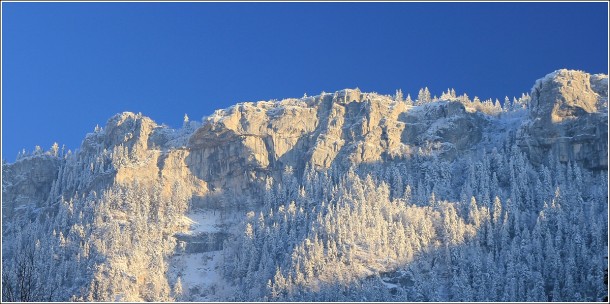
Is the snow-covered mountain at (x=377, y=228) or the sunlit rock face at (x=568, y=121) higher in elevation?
the sunlit rock face at (x=568, y=121)

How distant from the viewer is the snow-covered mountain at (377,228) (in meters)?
148

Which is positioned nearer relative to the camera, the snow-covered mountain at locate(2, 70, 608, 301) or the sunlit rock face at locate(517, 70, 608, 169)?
the snow-covered mountain at locate(2, 70, 608, 301)

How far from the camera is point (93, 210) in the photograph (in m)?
182

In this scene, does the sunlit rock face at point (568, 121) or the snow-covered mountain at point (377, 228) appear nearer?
the snow-covered mountain at point (377, 228)

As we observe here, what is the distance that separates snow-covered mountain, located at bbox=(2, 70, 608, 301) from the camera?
147500mm

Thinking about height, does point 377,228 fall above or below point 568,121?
below

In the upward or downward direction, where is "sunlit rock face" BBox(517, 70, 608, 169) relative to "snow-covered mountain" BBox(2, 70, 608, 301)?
upward

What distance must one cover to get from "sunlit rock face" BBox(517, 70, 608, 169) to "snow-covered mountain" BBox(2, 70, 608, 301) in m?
0.29

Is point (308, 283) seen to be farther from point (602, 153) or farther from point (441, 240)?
point (602, 153)

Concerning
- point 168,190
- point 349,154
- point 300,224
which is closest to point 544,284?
point 300,224

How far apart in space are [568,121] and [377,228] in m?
55.4

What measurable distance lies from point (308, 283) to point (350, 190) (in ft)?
114

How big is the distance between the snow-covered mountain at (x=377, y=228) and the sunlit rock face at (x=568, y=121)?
0.29 metres

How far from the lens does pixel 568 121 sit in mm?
→ 186875
